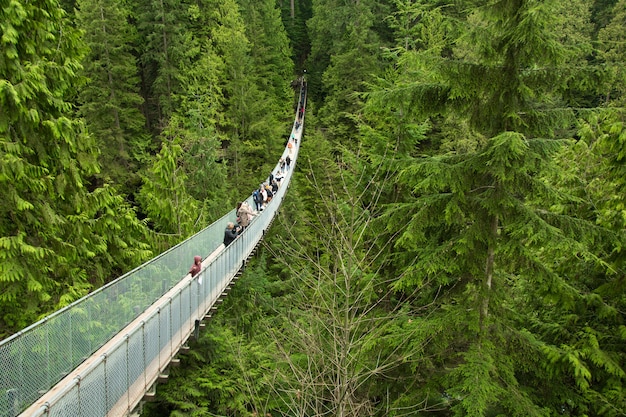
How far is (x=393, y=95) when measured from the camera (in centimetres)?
562

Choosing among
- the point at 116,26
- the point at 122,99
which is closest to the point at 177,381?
the point at 122,99

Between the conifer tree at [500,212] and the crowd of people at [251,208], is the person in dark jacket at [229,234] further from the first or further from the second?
the conifer tree at [500,212]

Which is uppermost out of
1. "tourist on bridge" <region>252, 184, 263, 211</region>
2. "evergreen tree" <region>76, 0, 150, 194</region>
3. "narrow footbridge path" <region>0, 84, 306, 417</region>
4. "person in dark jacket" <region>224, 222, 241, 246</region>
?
"evergreen tree" <region>76, 0, 150, 194</region>

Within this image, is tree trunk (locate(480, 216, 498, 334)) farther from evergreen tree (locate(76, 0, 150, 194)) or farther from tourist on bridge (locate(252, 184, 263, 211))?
evergreen tree (locate(76, 0, 150, 194))

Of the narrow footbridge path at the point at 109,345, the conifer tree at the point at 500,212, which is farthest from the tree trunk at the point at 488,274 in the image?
the narrow footbridge path at the point at 109,345

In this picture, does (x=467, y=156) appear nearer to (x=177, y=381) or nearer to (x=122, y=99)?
(x=177, y=381)

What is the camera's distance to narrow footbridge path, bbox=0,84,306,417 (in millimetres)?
4543

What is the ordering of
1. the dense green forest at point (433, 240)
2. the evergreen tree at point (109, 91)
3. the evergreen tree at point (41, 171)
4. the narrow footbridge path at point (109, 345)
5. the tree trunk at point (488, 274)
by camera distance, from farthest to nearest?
the evergreen tree at point (109, 91) < the evergreen tree at point (41, 171) < the tree trunk at point (488, 274) < the dense green forest at point (433, 240) < the narrow footbridge path at point (109, 345)

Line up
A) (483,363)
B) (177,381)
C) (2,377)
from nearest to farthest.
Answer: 1. (2,377)
2. (483,363)
3. (177,381)

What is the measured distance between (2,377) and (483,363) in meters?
4.79

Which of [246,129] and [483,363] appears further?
[246,129]

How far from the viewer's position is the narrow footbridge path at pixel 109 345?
14.9 ft

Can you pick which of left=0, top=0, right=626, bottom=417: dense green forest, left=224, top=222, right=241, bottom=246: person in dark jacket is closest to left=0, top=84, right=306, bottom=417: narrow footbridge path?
left=0, top=0, right=626, bottom=417: dense green forest

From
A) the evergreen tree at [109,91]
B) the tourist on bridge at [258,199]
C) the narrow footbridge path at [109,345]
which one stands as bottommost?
the narrow footbridge path at [109,345]
